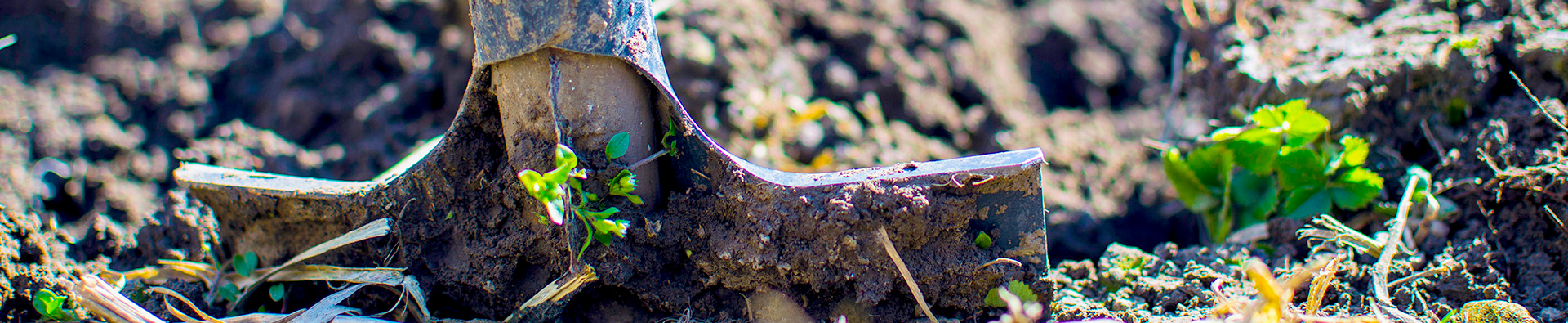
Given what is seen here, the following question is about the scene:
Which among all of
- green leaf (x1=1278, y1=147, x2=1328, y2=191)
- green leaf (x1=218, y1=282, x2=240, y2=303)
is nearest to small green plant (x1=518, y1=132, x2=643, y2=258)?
green leaf (x1=218, y1=282, x2=240, y2=303)

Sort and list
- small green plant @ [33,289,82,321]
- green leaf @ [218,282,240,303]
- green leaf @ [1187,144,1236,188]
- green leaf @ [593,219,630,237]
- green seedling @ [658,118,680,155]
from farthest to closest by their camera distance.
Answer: green leaf @ [1187,144,1236,188], green leaf @ [218,282,240,303], small green plant @ [33,289,82,321], green seedling @ [658,118,680,155], green leaf @ [593,219,630,237]

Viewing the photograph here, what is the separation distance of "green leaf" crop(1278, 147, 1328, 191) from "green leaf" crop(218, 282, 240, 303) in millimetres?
2427

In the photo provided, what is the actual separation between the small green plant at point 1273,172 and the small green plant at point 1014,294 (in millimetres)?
742

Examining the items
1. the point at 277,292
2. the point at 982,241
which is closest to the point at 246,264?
the point at 277,292

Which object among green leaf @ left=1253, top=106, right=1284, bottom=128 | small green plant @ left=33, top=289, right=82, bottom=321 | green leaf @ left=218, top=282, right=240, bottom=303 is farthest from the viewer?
green leaf @ left=1253, top=106, right=1284, bottom=128

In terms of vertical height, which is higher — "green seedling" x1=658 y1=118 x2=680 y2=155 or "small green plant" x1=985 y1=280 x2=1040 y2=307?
"green seedling" x1=658 y1=118 x2=680 y2=155

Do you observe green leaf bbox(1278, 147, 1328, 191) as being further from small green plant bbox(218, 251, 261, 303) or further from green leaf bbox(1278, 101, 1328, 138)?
small green plant bbox(218, 251, 261, 303)

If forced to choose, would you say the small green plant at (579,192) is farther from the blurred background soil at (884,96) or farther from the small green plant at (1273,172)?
the small green plant at (1273,172)

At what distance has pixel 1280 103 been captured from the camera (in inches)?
84.4

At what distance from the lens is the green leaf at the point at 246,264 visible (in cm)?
177

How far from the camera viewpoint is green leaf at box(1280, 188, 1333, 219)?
1.88m

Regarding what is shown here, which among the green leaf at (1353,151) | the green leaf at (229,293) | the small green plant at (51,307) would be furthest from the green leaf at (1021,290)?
the small green plant at (51,307)

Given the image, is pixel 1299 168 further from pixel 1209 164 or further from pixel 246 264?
pixel 246 264

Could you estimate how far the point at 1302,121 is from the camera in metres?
1.82
